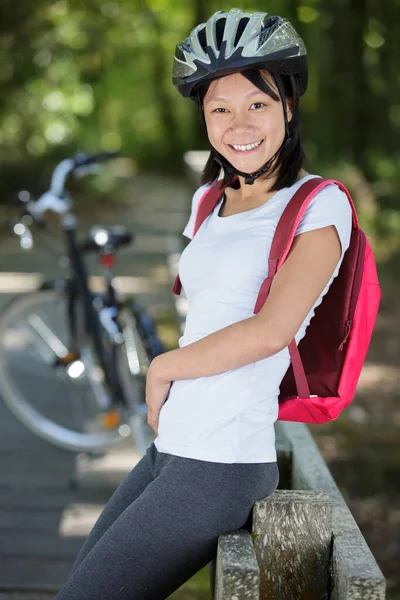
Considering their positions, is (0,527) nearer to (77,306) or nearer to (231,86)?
(77,306)

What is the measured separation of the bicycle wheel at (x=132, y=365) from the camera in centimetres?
480

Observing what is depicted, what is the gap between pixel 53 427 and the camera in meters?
5.29

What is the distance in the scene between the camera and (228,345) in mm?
1994

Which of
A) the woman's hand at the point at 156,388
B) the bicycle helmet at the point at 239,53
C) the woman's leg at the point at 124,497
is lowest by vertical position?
the woman's leg at the point at 124,497

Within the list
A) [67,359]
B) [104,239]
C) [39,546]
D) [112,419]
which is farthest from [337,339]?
[67,359]

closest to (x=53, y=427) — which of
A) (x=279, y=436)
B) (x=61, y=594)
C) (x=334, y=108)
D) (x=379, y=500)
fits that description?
(x=379, y=500)

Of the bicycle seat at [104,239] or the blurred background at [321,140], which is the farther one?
the blurred background at [321,140]

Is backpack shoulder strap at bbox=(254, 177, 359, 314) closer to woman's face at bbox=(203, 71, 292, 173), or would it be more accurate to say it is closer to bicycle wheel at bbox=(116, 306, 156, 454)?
woman's face at bbox=(203, 71, 292, 173)

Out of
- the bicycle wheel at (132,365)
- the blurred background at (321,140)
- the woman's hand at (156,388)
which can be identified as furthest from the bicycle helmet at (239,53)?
the blurred background at (321,140)

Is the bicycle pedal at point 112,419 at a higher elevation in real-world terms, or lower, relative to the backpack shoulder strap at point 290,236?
lower

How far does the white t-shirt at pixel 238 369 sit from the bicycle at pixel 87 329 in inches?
97.0

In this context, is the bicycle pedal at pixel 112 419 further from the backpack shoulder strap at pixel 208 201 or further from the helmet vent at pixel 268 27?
the helmet vent at pixel 268 27

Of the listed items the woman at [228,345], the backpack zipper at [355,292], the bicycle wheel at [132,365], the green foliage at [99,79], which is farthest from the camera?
the green foliage at [99,79]

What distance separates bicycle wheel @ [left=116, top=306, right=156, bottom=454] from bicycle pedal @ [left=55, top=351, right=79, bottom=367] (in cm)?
30
